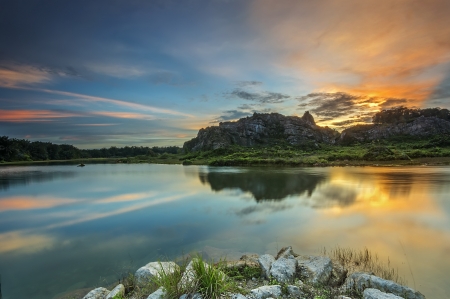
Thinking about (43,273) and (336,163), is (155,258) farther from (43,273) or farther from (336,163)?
(336,163)

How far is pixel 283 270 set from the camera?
5.99m

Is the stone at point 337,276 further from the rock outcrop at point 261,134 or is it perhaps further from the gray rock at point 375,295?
the rock outcrop at point 261,134

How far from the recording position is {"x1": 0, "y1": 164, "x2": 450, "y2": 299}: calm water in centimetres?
795

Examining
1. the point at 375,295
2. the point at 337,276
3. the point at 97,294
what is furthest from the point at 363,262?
the point at 97,294

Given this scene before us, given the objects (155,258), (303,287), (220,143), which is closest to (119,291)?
(155,258)

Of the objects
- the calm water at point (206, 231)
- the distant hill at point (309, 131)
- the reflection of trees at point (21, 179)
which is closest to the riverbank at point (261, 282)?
the calm water at point (206, 231)

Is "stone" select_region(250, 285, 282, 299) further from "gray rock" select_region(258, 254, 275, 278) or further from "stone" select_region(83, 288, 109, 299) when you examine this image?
"stone" select_region(83, 288, 109, 299)

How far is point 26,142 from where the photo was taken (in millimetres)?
119312

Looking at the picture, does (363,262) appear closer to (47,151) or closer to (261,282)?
(261,282)

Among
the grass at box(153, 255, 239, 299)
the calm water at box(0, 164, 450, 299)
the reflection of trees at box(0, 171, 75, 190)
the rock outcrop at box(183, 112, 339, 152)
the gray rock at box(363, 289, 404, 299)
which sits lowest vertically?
A: the calm water at box(0, 164, 450, 299)

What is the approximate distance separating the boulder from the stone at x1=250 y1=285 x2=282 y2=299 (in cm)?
65

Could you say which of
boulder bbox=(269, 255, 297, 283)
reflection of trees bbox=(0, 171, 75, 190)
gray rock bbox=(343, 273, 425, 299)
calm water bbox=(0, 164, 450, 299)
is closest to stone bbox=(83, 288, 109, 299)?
calm water bbox=(0, 164, 450, 299)

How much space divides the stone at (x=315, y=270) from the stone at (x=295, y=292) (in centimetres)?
79

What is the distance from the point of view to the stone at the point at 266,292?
4859 millimetres
